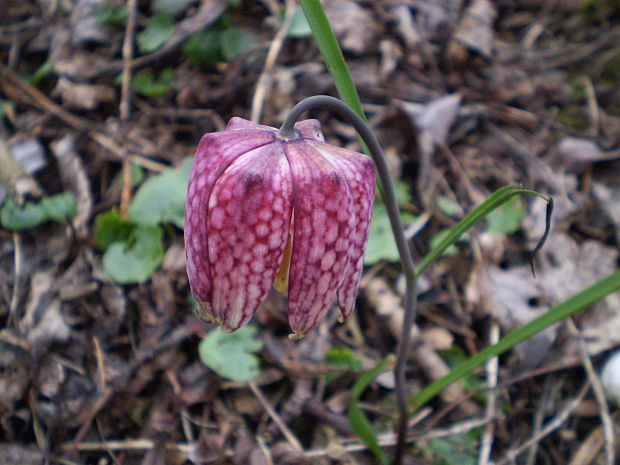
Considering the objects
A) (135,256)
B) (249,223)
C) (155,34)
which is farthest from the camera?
(155,34)

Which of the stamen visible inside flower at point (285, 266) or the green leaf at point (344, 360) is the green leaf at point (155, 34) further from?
the stamen visible inside flower at point (285, 266)

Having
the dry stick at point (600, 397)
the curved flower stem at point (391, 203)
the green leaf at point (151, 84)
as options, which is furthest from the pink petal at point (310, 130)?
the green leaf at point (151, 84)

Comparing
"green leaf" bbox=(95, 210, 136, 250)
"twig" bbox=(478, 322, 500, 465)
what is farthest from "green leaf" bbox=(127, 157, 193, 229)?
"twig" bbox=(478, 322, 500, 465)

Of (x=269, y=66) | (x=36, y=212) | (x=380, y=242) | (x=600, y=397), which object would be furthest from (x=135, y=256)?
(x=600, y=397)

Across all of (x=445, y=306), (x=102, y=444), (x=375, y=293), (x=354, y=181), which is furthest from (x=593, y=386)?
(x=102, y=444)

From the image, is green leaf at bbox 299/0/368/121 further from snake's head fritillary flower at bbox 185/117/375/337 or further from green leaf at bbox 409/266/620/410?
green leaf at bbox 409/266/620/410

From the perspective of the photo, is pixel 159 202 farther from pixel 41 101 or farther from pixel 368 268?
pixel 41 101
